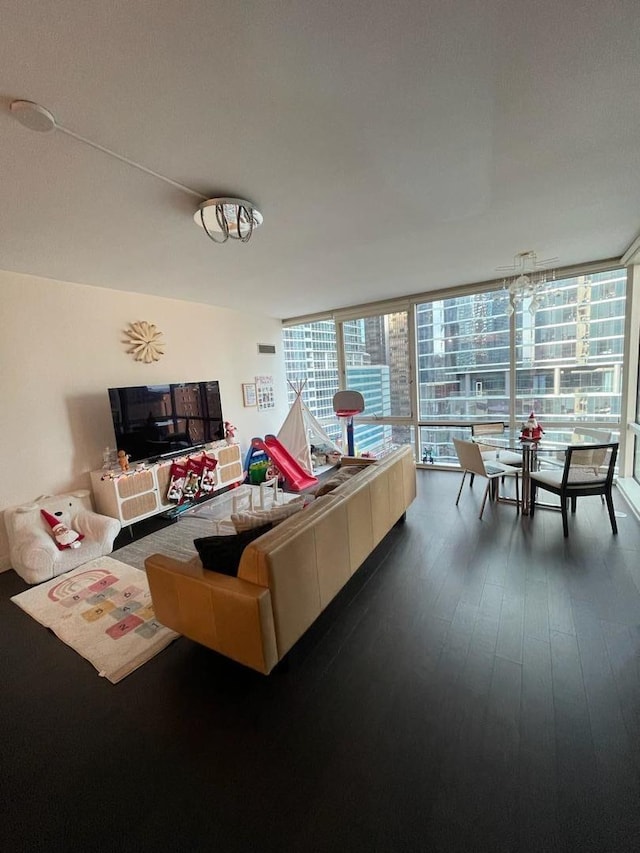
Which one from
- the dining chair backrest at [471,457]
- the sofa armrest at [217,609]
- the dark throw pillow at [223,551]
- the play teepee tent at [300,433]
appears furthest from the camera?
the play teepee tent at [300,433]

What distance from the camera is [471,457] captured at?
343 cm

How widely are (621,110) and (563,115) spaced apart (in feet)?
0.79

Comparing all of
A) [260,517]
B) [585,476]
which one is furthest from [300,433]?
[585,476]

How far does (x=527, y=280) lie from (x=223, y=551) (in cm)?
355

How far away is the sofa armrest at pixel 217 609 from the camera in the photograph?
1.60 meters

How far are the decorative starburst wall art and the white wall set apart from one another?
8 cm

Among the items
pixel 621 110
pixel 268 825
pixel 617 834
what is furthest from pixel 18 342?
pixel 617 834

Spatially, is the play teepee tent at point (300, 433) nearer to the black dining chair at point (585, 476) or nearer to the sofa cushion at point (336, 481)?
the sofa cushion at point (336, 481)

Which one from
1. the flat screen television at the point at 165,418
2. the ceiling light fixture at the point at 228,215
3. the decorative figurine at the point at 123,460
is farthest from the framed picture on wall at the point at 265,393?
the ceiling light fixture at the point at 228,215

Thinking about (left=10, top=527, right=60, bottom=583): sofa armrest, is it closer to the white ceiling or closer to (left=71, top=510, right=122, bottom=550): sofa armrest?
(left=71, top=510, right=122, bottom=550): sofa armrest

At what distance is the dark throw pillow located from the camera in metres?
1.79

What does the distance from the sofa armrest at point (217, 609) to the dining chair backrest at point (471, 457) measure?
8.17ft

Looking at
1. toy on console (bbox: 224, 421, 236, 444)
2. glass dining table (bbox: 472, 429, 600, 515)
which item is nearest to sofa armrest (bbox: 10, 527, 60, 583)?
toy on console (bbox: 224, 421, 236, 444)

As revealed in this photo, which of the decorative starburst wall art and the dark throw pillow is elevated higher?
the decorative starburst wall art
